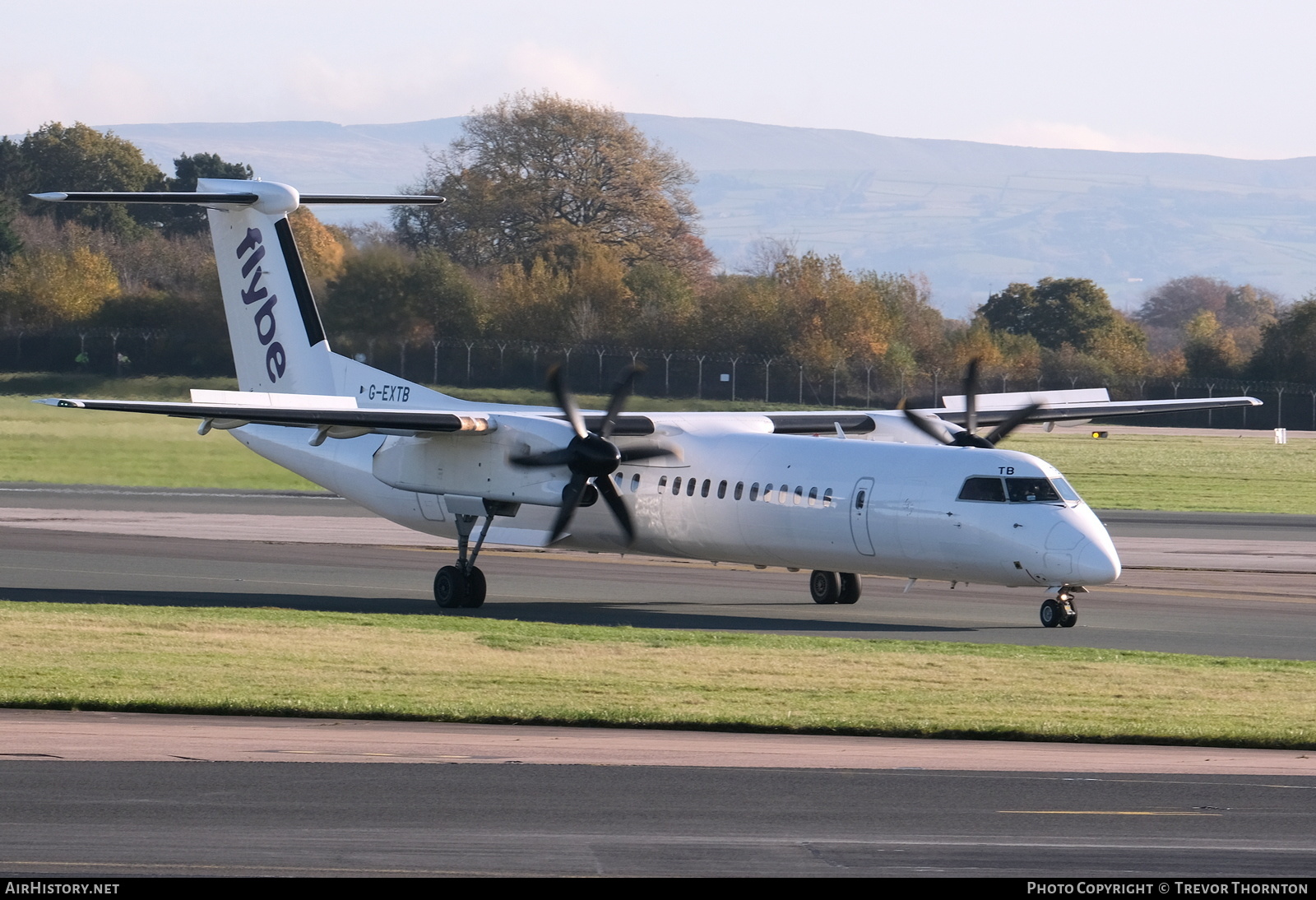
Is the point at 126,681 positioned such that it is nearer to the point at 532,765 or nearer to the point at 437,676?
the point at 437,676

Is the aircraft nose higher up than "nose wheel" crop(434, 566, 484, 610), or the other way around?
the aircraft nose

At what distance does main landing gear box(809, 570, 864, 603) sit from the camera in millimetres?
25469

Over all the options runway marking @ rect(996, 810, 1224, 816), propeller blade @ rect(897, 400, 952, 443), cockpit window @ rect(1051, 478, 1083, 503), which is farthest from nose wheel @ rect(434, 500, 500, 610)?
runway marking @ rect(996, 810, 1224, 816)

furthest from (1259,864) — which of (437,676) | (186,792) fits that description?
A: (437,676)

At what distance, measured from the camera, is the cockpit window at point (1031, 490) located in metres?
21.5

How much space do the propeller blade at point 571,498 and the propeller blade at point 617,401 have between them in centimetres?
89

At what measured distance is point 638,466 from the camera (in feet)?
82.7

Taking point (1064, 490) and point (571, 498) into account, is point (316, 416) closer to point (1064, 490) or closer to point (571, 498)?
point (571, 498)

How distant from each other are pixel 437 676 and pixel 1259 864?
32.5ft

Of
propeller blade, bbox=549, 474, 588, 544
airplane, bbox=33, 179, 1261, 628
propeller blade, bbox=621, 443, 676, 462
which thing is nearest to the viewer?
airplane, bbox=33, 179, 1261, 628

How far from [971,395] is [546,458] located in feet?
22.5

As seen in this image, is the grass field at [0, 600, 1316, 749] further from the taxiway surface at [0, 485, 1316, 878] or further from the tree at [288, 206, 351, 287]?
the tree at [288, 206, 351, 287]

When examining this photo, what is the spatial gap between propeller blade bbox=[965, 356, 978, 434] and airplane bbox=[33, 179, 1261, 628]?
1.6 inches

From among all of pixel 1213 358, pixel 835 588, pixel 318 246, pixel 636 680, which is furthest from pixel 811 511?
pixel 1213 358
